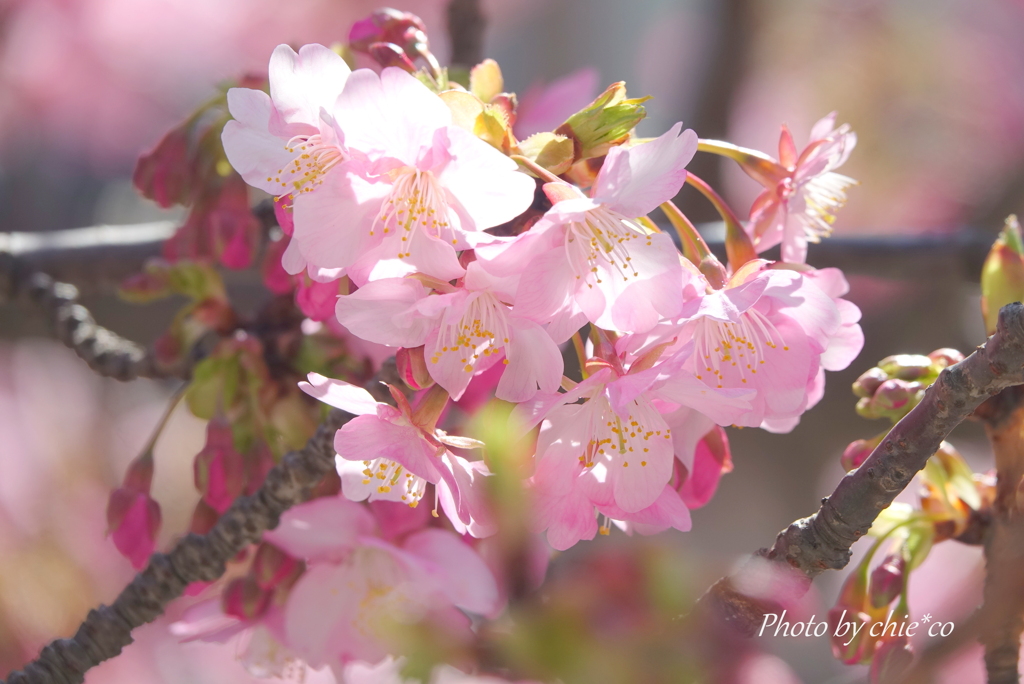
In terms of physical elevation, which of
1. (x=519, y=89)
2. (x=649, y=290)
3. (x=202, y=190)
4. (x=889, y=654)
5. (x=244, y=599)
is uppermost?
(x=649, y=290)

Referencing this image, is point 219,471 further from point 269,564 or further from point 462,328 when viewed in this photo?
point 462,328

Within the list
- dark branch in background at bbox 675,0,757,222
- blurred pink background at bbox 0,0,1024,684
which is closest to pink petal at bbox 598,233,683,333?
blurred pink background at bbox 0,0,1024,684

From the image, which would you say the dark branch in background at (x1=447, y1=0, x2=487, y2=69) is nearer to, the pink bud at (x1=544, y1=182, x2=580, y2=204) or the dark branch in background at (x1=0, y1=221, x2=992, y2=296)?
the dark branch in background at (x1=0, y1=221, x2=992, y2=296)

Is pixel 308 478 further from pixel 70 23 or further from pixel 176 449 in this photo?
pixel 70 23

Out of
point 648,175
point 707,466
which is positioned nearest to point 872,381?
point 707,466

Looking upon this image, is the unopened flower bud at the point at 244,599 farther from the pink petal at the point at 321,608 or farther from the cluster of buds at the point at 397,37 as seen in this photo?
the cluster of buds at the point at 397,37

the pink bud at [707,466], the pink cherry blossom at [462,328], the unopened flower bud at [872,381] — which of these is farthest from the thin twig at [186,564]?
the unopened flower bud at [872,381]

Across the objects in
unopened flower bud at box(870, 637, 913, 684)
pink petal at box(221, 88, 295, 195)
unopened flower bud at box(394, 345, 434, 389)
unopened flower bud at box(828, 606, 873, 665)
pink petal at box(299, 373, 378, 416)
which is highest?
pink petal at box(221, 88, 295, 195)
